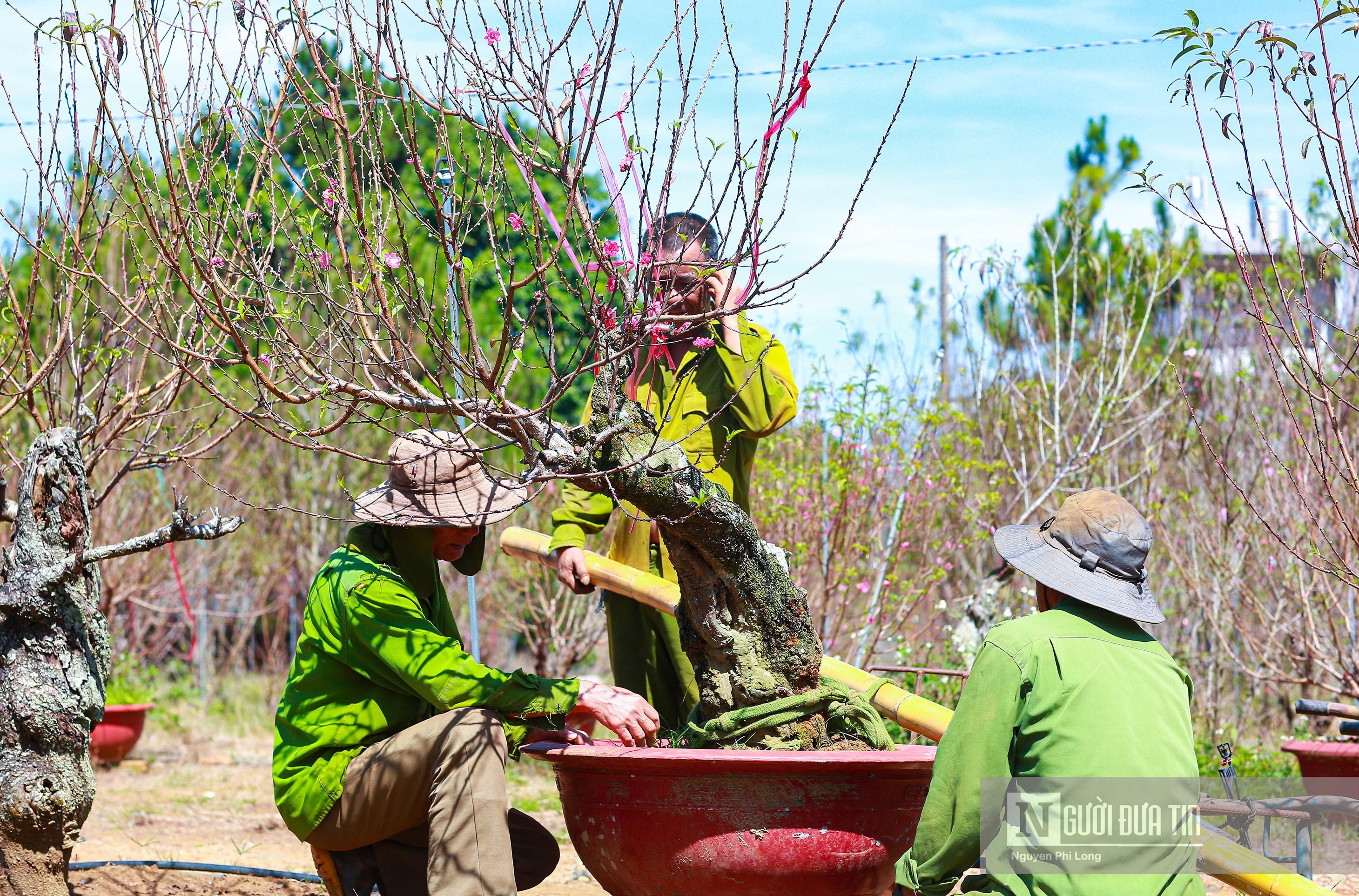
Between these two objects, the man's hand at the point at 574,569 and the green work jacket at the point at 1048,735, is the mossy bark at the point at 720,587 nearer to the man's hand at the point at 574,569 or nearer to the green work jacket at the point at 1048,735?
the man's hand at the point at 574,569

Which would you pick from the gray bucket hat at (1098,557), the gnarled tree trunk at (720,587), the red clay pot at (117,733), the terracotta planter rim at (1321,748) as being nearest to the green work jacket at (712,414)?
the gnarled tree trunk at (720,587)

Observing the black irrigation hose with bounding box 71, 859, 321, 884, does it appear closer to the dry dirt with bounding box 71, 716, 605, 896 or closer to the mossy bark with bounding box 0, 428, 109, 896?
the dry dirt with bounding box 71, 716, 605, 896

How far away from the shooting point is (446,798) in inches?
110

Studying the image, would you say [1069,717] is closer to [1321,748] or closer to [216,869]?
[216,869]

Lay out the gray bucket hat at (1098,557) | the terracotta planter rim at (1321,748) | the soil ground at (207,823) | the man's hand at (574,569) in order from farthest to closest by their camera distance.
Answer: the terracotta planter rim at (1321,748) → the soil ground at (207,823) → the man's hand at (574,569) → the gray bucket hat at (1098,557)

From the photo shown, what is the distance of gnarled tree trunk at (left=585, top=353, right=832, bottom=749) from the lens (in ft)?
9.39

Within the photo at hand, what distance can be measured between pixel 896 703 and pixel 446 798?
3.89 feet

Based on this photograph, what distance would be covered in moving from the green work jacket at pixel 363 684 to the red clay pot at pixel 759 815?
24cm

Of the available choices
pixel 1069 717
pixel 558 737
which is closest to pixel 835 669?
pixel 558 737

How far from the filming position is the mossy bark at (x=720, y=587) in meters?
2.86

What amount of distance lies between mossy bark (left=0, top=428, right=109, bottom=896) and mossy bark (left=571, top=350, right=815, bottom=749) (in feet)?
4.78

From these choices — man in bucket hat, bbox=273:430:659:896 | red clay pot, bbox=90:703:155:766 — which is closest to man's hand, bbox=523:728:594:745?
man in bucket hat, bbox=273:430:659:896

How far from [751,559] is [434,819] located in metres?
1.00

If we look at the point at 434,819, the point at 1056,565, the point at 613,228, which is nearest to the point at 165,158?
the point at 434,819
